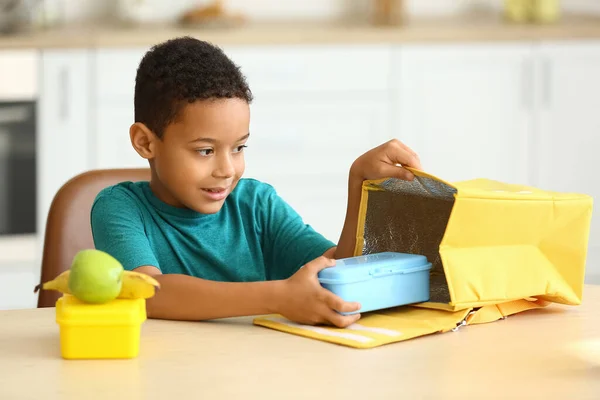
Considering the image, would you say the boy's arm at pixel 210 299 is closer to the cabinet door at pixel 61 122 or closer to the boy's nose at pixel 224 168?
the boy's nose at pixel 224 168

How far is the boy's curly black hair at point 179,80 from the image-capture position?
1.41 meters

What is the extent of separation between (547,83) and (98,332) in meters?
2.80

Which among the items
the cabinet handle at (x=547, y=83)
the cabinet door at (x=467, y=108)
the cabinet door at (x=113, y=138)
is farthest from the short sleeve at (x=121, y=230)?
the cabinet handle at (x=547, y=83)

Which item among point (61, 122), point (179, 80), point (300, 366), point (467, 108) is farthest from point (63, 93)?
point (300, 366)

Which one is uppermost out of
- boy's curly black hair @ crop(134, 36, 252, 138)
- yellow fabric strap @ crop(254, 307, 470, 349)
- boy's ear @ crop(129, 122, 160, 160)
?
boy's curly black hair @ crop(134, 36, 252, 138)

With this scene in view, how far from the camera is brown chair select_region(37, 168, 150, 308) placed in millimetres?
1641

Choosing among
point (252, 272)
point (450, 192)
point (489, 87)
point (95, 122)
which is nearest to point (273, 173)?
point (95, 122)

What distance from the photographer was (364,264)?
4.00 feet

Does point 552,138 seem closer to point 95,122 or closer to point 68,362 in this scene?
point 95,122

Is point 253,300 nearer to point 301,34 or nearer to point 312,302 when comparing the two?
point 312,302

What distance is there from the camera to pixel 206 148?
1.40 metres

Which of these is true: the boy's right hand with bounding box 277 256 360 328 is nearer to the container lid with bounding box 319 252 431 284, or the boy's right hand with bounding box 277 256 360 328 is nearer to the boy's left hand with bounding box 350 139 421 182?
the container lid with bounding box 319 252 431 284

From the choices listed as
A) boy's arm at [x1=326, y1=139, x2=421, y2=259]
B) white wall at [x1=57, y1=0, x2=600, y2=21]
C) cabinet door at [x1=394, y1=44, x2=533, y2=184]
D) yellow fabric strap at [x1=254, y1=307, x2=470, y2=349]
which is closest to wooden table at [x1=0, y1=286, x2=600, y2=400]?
yellow fabric strap at [x1=254, y1=307, x2=470, y2=349]

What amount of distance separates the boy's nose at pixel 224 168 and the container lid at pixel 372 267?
23cm
